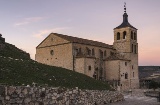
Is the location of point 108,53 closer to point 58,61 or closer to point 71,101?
point 58,61

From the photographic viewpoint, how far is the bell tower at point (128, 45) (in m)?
61.0

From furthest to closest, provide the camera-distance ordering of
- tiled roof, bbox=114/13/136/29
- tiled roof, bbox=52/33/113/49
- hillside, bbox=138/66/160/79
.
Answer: hillside, bbox=138/66/160/79, tiled roof, bbox=114/13/136/29, tiled roof, bbox=52/33/113/49

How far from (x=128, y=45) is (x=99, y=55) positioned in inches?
362

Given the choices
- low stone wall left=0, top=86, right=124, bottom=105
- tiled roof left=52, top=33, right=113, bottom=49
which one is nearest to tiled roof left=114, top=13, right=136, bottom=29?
tiled roof left=52, top=33, right=113, bottom=49

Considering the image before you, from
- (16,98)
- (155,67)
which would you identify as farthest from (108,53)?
(16,98)

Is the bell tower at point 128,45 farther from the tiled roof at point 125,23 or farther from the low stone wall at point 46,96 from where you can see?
the low stone wall at point 46,96

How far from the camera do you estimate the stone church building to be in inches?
1954

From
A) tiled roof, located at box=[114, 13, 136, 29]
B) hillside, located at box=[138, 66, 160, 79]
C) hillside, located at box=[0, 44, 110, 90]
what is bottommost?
hillside, located at box=[0, 44, 110, 90]

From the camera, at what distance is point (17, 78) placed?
15461 millimetres

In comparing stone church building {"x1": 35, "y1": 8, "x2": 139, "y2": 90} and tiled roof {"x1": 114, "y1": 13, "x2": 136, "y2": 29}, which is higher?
tiled roof {"x1": 114, "y1": 13, "x2": 136, "y2": 29}

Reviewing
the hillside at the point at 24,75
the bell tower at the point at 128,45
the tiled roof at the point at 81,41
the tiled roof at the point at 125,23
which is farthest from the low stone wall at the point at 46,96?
the tiled roof at the point at 125,23

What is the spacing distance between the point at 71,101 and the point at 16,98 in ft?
23.3

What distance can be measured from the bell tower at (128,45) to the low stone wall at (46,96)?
37153 mm

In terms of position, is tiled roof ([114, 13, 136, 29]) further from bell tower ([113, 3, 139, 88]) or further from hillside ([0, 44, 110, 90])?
hillside ([0, 44, 110, 90])
